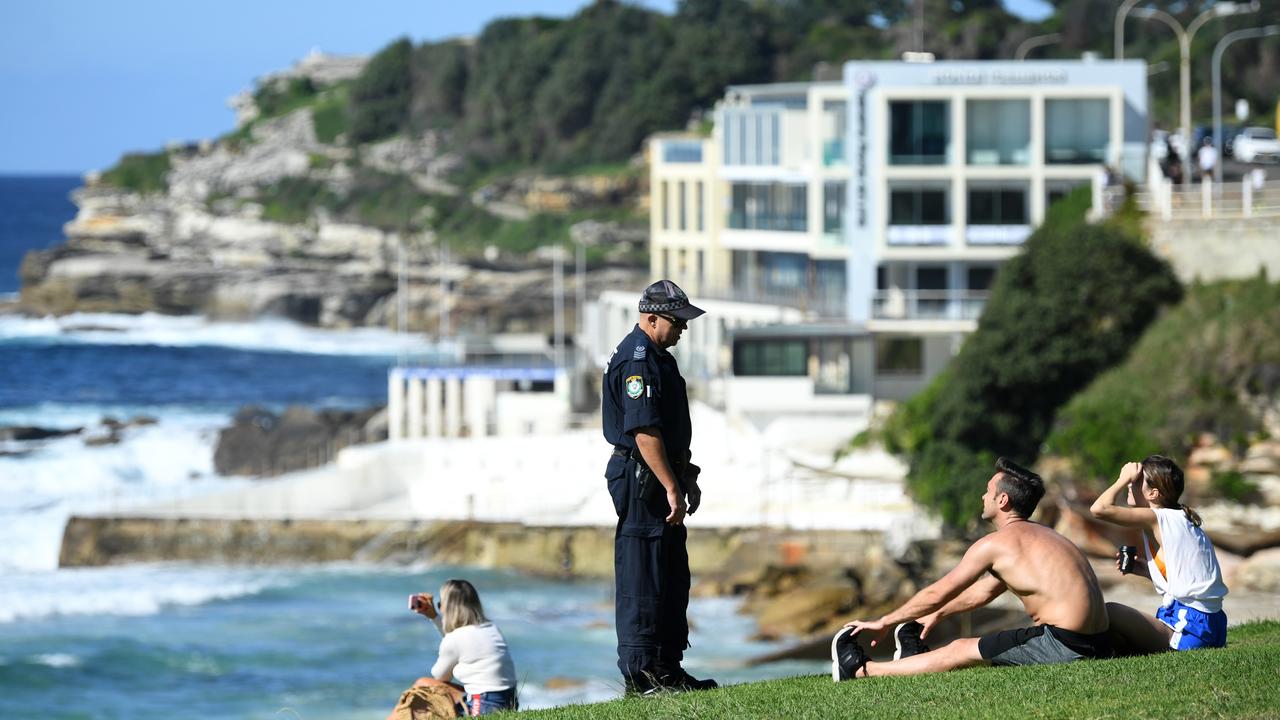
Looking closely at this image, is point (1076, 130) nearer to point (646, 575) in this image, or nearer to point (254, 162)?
point (646, 575)

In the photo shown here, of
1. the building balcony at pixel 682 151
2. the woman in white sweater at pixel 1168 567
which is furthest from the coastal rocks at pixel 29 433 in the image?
the woman in white sweater at pixel 1168 567

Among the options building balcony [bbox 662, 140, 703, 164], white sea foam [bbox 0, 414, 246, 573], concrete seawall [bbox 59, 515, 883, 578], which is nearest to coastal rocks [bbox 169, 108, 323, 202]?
white sea foam [bbox 0, 414, 246, 573]

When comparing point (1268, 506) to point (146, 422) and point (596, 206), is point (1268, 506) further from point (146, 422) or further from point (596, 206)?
point (596, 206)

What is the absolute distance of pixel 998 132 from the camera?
47.8 m

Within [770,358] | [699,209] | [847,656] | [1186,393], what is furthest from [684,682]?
[699,209]

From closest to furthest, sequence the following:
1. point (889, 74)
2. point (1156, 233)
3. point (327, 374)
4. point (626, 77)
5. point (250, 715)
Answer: point (250, 715), point (1156, 233), point (889, 74), point (327, 374), point (626, 77)

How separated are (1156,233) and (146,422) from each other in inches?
1599

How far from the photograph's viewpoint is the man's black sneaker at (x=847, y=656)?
11219mm

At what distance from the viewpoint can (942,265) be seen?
1923 inches

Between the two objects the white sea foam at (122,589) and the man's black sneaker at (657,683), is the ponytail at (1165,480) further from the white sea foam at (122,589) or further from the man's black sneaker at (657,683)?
the white sea foam at (122,589)

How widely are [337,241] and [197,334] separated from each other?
2011 cm

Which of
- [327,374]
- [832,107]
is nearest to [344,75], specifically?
[327,374]

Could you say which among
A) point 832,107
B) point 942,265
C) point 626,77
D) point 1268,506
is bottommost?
point 1268,506

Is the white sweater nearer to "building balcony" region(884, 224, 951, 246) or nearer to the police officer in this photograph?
the police officer
